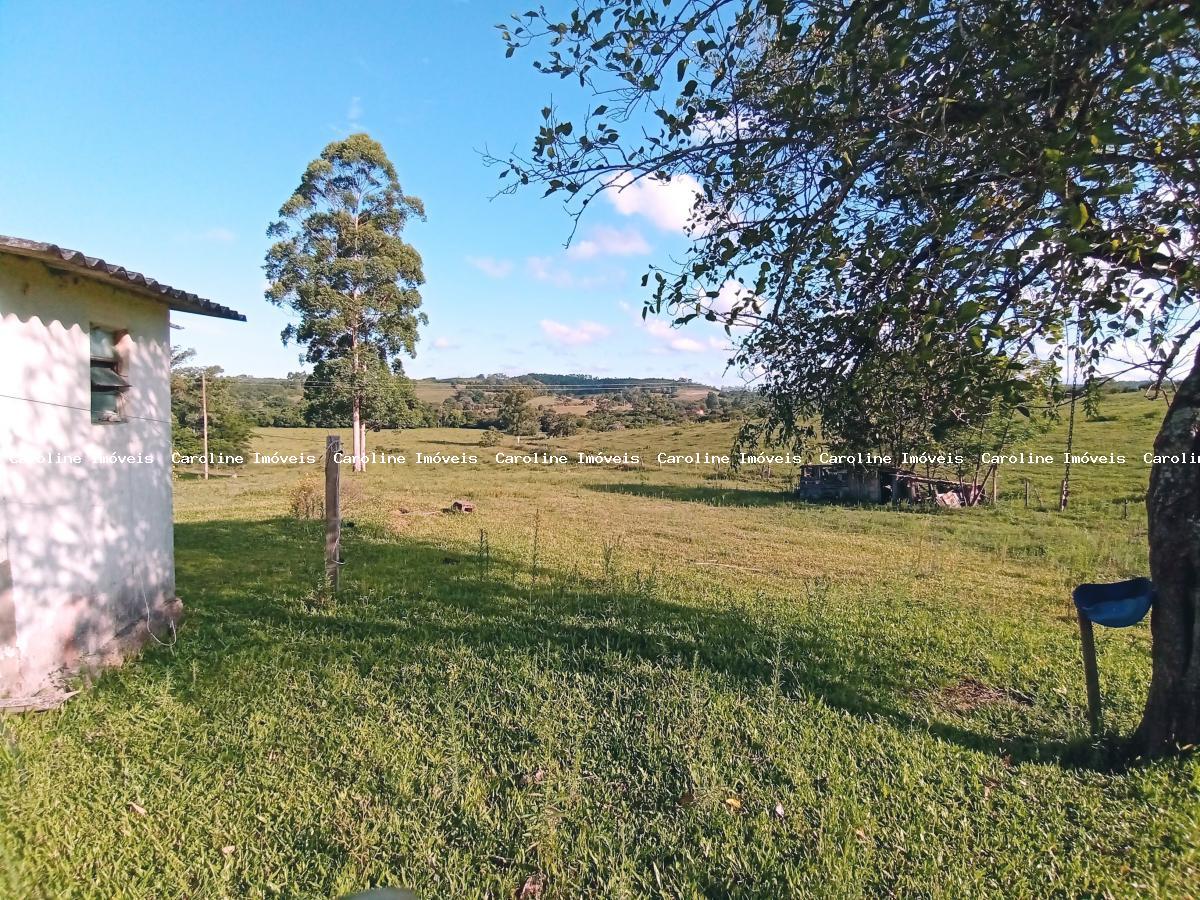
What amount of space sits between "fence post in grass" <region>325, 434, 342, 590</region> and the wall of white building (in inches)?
60.5

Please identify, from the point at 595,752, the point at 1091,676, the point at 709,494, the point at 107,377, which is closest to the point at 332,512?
the point at 107,377

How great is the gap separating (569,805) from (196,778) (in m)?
2.07

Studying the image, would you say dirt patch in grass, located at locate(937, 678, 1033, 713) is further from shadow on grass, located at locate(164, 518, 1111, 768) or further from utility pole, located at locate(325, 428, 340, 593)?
utility pole, located at locate(325, 428, 340, 593)

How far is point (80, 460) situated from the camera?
4855 millimetres

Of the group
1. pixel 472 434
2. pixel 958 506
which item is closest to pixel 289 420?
pixel 472 434

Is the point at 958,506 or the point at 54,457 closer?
the point at 54,457

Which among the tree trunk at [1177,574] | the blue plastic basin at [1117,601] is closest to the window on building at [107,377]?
the blue plastic basin at [1117,601]

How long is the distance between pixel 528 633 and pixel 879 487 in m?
19.1

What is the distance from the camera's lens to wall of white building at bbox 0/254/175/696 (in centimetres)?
421

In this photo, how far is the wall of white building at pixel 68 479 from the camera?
4215mm

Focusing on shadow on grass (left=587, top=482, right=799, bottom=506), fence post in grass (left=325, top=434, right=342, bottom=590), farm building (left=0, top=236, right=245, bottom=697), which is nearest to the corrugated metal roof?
farm building (left=0, top=236, right=245, bottom=697)

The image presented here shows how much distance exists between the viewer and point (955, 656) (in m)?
5.57

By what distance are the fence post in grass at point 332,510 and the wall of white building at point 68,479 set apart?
5.04 ft

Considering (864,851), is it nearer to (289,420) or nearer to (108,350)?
(108,350)
